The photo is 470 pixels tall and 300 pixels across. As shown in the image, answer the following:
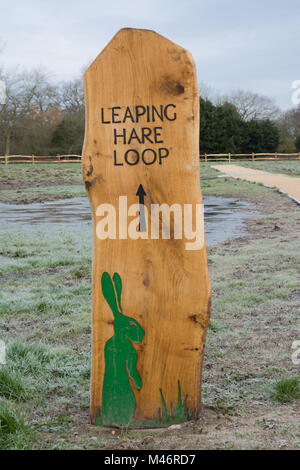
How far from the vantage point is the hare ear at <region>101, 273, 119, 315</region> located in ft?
8.84

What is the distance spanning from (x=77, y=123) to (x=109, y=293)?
127 feet

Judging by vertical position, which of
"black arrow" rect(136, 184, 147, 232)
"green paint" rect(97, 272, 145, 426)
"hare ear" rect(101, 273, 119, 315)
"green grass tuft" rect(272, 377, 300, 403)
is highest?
"black arrow" rect(136, 184, 147, 232)

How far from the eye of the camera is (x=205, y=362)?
11.9 ft

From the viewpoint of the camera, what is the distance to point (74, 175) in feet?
92.4

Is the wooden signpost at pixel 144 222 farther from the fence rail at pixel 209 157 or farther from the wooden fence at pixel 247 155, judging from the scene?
the wooden fence at pixel 247 155

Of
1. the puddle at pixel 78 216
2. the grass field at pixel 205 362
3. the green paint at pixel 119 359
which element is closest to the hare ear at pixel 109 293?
the green paint at pixel 119 359

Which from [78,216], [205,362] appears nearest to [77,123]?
[78,216]

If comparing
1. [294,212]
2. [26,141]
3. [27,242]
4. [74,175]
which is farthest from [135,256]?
[26,141]

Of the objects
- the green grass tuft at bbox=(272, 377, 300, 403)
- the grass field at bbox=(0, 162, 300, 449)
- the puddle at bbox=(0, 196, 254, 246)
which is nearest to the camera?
the grass field at bbox=(0, 162, 300, 449)

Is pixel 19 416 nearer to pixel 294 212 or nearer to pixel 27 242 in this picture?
pixel 27 242

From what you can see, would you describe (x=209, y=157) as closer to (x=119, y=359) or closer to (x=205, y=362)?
(x=205, y=362)

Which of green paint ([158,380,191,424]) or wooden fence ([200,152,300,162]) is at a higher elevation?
Answer: wooden fence ([200,152,300,162])

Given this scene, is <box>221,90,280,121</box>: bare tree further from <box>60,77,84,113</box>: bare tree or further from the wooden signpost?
the wooden signpost


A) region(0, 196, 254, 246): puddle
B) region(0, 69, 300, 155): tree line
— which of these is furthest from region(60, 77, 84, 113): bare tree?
region(0, 196, 254, 246): puddle
